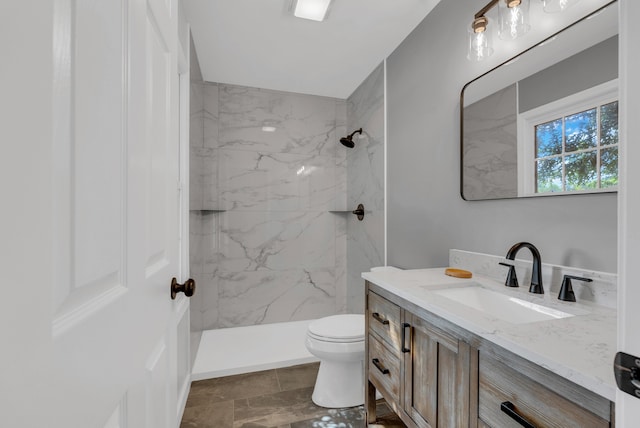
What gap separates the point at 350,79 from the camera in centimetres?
275

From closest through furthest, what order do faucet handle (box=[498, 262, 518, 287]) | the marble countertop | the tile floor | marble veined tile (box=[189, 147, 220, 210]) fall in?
the marble countertop < faucet handle (box=[498, 262, 518, 287]) < the tile floor < marble veined tile (box=[189, 147, 220, 210])

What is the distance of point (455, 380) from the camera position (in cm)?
90

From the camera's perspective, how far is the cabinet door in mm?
873

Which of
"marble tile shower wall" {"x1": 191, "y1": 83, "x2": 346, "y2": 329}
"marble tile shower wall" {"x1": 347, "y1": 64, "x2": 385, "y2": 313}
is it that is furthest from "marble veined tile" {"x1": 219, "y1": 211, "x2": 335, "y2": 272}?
"marble tile shower wall" {"x1": 347, "y1": 64, "x2": 385, "y2": 313}

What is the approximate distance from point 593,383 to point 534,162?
37.1 inches

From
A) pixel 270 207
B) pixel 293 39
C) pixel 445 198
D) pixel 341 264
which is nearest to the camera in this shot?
pixel 445 198

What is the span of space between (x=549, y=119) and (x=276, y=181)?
7.54 ft

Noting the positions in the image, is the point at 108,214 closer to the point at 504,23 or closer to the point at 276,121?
the point at 504,23

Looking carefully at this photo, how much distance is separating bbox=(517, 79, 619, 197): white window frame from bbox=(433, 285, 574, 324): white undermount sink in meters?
0.44

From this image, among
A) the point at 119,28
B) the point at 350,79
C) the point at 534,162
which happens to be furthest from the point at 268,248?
the point at 119,28

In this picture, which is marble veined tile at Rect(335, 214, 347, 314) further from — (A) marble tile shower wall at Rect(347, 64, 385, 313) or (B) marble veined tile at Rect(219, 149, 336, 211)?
(B) marble veined tile at Rect(219, 149, 336, 211)

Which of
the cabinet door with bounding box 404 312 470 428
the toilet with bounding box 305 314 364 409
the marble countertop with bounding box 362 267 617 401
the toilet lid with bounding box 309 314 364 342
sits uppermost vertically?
the marble countertop with bounding box 362 267 617 401

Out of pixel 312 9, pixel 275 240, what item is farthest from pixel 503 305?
pixel 275 240

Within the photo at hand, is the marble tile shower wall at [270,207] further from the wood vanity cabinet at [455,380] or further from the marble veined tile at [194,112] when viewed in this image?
the wood vanity cabinet at [455,380]
